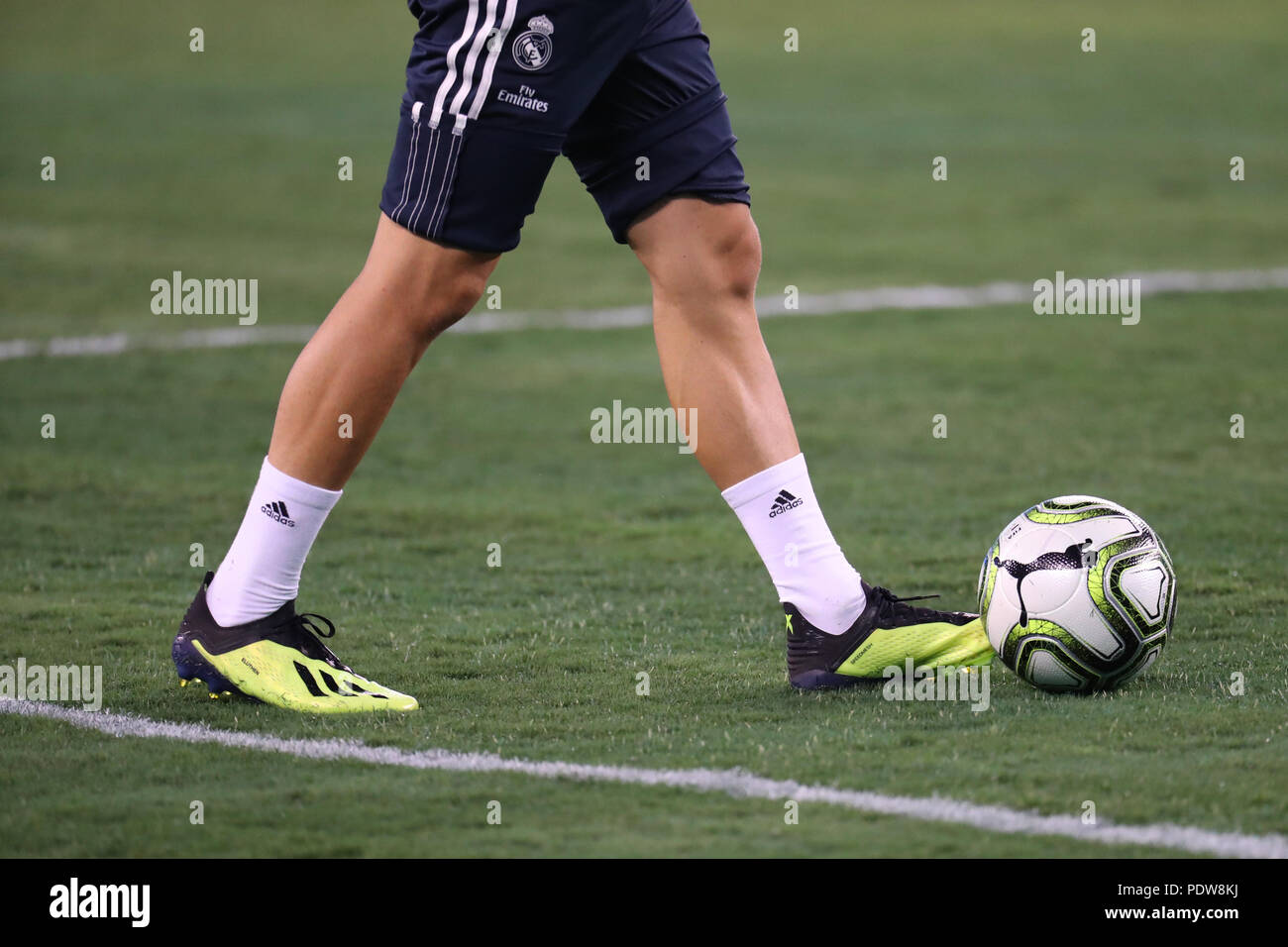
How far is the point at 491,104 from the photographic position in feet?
14.0

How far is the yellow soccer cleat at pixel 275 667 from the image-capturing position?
4.43 meters

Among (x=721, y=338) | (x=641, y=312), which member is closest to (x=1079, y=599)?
(x=721, y=338)

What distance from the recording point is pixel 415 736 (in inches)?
165

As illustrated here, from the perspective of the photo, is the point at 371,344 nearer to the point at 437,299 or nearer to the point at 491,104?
the point at 437,299

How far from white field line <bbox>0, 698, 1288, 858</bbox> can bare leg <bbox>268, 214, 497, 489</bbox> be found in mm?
677

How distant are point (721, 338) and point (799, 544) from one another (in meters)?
0.56

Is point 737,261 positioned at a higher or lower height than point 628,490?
higher

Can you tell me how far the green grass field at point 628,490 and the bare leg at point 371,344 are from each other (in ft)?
2.19

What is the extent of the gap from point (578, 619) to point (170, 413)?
4.40m

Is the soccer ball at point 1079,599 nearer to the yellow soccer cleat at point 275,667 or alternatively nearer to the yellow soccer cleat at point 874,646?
the yellow soccer cleat at point 874,646

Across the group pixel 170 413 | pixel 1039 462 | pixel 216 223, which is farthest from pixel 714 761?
pixel 216 223

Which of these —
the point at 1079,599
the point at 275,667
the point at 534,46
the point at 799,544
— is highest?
the point at 534,46

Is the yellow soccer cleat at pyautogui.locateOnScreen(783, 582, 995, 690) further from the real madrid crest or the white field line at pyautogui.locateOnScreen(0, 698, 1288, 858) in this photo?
the real madrid crest

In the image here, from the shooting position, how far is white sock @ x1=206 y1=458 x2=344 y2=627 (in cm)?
442
